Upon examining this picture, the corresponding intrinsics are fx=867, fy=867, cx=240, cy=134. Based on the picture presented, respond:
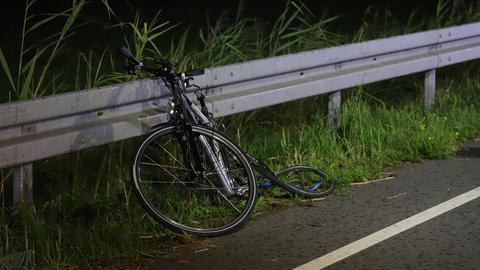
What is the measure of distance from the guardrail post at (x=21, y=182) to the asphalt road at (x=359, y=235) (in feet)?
3.19

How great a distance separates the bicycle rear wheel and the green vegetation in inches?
8.7

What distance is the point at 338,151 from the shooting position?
7359mm

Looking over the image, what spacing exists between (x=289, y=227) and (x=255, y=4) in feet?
39.7

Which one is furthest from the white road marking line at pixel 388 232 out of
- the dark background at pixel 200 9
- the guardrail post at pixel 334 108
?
the dark background at pixel 200 9

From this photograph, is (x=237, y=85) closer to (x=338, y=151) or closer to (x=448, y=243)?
(x=338, y=151)

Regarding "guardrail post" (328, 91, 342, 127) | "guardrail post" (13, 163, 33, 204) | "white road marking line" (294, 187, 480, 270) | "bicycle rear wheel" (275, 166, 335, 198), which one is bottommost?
"white road marking line" (294, 187, 480, 270)

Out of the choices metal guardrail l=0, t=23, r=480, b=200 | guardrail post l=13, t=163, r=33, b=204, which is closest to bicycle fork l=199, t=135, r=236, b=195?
metal guardrail l=0, t=23, r=480, b=200

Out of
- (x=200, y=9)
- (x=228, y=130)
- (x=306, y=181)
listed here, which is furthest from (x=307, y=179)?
(x=200, y=9)

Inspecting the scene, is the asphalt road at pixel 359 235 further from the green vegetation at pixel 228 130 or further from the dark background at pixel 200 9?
the dark background at pixel 200 9

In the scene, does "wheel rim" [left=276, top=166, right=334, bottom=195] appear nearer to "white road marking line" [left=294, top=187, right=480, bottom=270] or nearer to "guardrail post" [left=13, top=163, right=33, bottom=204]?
"white road marking line" [left=294, top=187, right=480, bottom=270]

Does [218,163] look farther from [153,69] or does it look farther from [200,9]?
[200,9]

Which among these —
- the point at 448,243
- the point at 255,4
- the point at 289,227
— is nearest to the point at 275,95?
the point at 289,227

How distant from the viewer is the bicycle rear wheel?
20.8 ft

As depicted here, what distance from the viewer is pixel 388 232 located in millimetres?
5516
